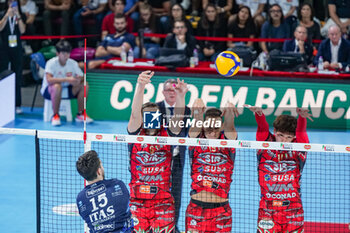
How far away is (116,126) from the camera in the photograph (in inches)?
593

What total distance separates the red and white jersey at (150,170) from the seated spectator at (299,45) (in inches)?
347

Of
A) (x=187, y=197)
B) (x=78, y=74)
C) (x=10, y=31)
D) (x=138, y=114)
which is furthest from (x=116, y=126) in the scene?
(x=138, y=114)

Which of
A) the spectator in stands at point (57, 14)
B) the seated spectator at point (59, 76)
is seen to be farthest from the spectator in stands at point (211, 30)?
the spectator in stands at point (57, 14)

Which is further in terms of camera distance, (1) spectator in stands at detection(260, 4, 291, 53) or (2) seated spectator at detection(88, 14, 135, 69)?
(1) spectator in stands at detection(260, 4, 291, 53)

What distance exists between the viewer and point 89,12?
19.2 m

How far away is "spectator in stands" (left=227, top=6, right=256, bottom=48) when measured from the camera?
1747 centimetres

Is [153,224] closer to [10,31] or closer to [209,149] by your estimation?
[209,149]

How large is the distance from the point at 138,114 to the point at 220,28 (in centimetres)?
1049

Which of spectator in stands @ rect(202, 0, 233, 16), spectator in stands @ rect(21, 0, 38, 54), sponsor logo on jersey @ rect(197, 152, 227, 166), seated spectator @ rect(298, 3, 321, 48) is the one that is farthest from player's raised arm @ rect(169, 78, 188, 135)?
spectator in stands @ rect(21, 0, 38, 54)

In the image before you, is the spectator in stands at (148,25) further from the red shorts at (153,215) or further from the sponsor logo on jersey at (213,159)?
the red shorts at (153,215)

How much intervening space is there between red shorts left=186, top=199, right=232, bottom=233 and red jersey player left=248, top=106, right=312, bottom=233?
434 mm

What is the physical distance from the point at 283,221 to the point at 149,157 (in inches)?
74.3

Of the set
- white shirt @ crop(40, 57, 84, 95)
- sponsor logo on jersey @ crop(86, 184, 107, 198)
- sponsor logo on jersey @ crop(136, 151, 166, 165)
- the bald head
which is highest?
the bald head

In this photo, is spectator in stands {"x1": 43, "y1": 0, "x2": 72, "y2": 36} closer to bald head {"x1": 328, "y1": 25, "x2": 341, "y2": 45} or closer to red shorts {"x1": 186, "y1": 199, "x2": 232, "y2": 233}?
bald head {"x1": 328, "y1": 25, "x2": 341, "y2": 45}
